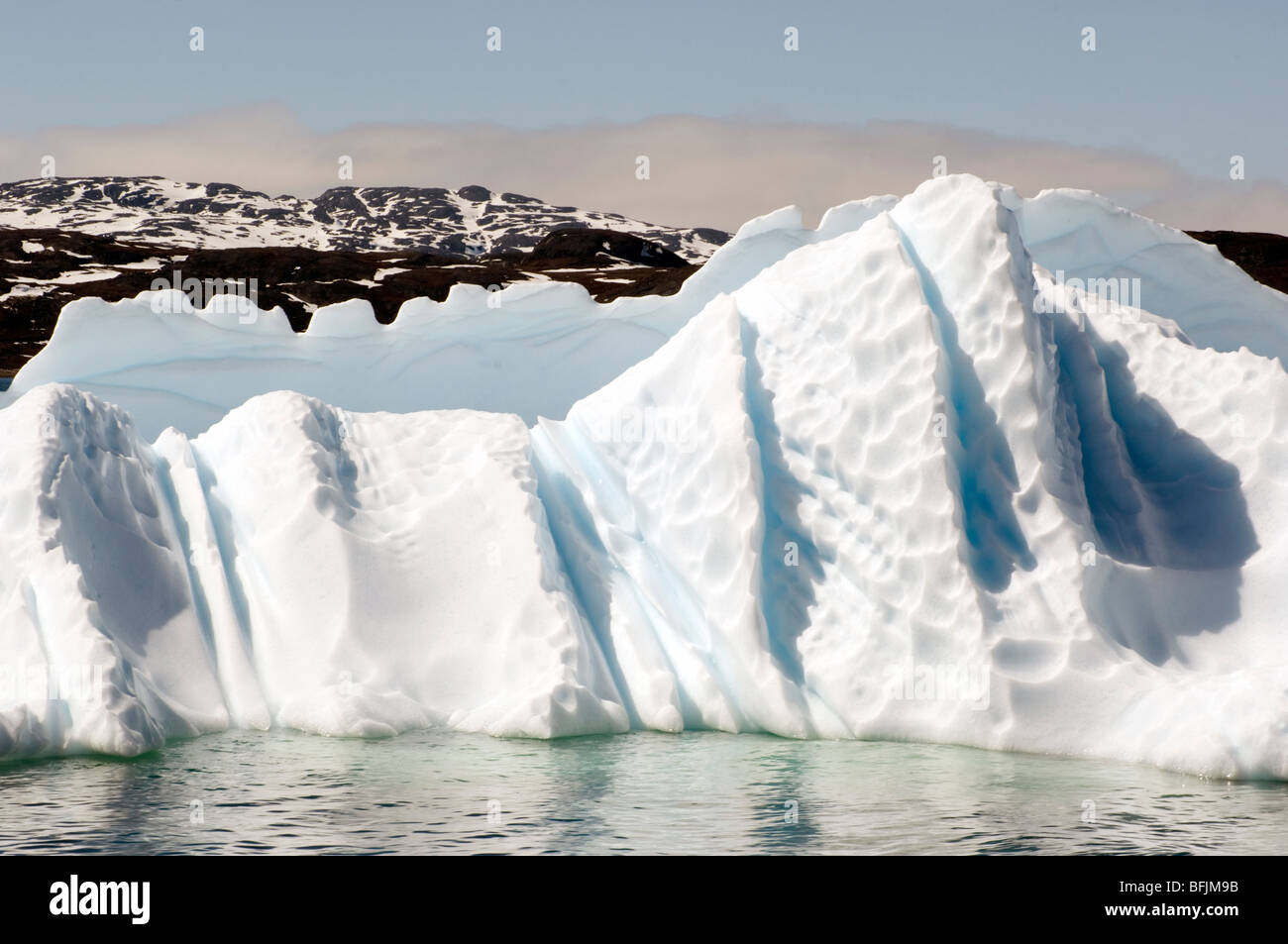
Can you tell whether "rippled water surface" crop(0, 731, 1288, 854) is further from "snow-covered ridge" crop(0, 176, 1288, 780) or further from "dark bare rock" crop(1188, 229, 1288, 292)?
"dark bare rock" crop(1188, 229, 1288, 292)

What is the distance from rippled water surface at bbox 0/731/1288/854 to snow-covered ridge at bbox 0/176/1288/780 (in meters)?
0.41

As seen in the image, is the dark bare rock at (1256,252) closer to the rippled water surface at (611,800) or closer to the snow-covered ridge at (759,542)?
the snow-covered ridge at (759,542)

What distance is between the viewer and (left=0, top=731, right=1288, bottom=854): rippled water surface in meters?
6.15

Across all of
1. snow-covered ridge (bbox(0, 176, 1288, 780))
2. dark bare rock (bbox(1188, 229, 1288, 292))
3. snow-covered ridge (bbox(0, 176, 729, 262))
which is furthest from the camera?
snow-covered ridge (bbox(0, 176, 729, 262))

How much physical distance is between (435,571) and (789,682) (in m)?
3.04

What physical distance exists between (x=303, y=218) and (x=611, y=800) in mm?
175954

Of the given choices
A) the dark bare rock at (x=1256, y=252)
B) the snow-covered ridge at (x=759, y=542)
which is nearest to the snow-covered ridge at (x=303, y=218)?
the dark bare rock at (x=1256, y=252)

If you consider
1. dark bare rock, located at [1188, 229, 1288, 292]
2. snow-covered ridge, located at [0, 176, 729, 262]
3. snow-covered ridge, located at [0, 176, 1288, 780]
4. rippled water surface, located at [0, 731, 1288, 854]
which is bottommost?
rippled water surface, located at [0, 731, 1288, 854]

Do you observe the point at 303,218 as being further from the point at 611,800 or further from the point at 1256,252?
the point at 611,800

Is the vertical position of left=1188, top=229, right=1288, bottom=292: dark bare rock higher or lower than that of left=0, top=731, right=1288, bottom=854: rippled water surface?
higher

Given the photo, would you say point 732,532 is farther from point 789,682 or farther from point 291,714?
point 291,714

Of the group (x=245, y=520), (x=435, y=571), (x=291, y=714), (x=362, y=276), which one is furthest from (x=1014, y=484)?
(x=362, y=276)

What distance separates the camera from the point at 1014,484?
30.5 ft

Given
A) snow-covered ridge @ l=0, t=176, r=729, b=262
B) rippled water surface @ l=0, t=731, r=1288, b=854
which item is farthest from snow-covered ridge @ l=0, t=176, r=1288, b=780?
snow-covered ridge @ l=0, t=176, r=729, b=262
